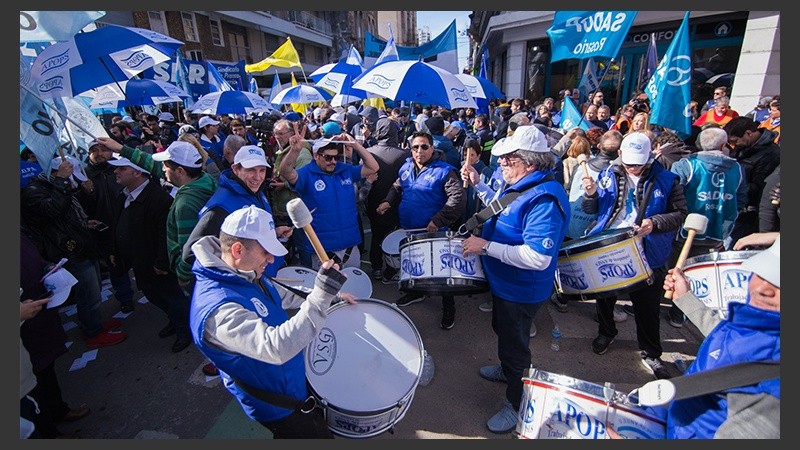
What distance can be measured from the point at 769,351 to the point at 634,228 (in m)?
1.84

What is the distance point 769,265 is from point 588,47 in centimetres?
A: 494

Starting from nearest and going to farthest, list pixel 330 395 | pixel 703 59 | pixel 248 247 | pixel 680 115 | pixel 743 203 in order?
pixel 248 247, pixel 330 395, pixel 743 203, pixel 680 115, pixel 703 59

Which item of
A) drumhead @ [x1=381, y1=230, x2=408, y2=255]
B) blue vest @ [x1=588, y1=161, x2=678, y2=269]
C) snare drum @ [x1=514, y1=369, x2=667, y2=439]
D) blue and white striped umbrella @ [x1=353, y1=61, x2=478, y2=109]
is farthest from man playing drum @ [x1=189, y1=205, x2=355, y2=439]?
blue and white striped umbrella @ [x1=353, y1=61, x2=478, y2=109]

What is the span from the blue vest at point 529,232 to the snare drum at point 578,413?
0.78 meters

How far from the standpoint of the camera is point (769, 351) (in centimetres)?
139

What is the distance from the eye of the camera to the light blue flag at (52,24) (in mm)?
2715

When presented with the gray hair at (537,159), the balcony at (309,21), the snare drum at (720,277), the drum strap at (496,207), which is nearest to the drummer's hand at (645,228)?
the snare drum at (720,277)

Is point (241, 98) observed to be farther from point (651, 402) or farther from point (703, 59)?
point (703, 59)

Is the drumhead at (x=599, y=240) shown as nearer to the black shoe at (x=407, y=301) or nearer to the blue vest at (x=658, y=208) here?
the blue vest at (x=658, y=208)

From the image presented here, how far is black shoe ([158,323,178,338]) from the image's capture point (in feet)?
14.3

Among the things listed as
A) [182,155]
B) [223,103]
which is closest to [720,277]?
[182,155]

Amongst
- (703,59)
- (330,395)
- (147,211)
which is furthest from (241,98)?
(703,59)

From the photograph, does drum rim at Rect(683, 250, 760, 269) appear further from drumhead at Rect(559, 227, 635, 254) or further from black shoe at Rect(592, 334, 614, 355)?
black shoe at Rect(592, 334, 614, 355)

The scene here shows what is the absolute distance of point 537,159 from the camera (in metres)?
2.59
